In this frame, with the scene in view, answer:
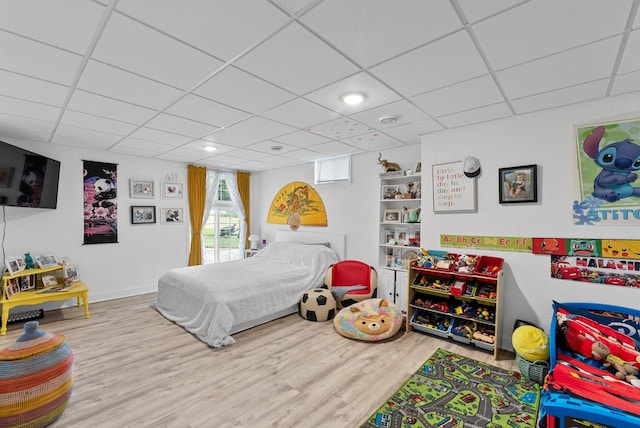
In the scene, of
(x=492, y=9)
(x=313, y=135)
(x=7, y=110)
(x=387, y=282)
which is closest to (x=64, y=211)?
(x=7, y=110)

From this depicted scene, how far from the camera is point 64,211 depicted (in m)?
4.46

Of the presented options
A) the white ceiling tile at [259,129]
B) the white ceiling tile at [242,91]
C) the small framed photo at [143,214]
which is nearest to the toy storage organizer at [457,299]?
the white ceiling tile at [259,129]

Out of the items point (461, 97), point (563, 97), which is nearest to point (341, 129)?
point (461, 97)

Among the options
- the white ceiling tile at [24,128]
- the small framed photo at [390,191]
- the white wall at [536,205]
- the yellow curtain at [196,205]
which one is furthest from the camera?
the yellow curtain at [196,205]

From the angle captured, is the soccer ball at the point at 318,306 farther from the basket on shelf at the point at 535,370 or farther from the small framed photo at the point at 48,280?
the small framed photo at the point at 48,280

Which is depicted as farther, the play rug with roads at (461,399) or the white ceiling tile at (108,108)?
the white ceiling tile at (108,108)

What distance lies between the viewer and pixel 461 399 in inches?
91.0

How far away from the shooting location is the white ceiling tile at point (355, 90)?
7.52 ft

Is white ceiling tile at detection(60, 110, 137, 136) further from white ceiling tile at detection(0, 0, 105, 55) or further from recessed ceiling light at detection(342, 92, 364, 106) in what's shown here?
recessed ceiling light at detection(342, 92, 364, 106)

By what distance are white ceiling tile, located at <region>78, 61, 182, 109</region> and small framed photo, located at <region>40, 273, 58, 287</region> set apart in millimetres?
3157

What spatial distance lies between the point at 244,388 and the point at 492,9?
124 inches

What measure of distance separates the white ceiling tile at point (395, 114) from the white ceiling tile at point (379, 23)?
94 cm

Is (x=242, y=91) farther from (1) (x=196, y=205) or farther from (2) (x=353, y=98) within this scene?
(1) (x=196, y=205)

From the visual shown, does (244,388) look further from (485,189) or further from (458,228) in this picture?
(485,189)
